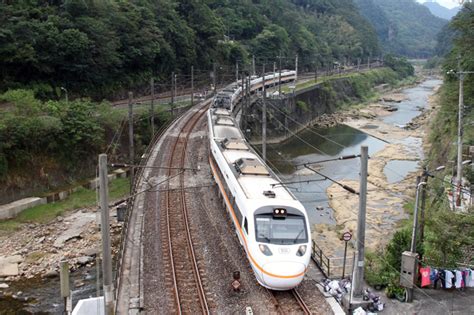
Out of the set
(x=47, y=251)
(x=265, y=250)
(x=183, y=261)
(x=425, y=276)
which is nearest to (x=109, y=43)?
(x=47, y=251)

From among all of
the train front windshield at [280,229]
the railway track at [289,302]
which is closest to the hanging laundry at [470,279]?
the train front windshield at [280,229]

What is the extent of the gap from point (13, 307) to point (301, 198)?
2269 centimetres

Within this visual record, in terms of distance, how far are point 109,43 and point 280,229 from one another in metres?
37.4

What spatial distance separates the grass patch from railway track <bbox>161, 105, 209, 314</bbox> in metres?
5.64

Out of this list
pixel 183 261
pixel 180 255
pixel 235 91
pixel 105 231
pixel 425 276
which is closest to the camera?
pixel 105 231

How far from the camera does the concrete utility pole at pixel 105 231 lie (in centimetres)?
1370

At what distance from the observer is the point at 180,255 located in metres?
19.8

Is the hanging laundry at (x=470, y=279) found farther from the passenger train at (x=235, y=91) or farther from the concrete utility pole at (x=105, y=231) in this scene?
the passenger train at (x=235, y=91)

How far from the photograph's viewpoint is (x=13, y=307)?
2023cm

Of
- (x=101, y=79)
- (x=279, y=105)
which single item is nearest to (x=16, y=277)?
(x=101, y=79)

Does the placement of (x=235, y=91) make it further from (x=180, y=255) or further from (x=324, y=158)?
(x=180, y=255)

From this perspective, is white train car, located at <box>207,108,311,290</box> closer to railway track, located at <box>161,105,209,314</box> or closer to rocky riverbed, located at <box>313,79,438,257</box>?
railway track, located at <box>161,105,209,314</box>

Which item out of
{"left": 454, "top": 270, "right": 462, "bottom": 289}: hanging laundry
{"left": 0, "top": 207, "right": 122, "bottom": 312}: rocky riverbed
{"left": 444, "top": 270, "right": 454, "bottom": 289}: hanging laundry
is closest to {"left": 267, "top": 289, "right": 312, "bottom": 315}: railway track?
{"left": 444, "top": 270, "right": 454, "bottom": 289}: hanging laundry

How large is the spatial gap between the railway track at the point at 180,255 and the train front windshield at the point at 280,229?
9.57 ft
